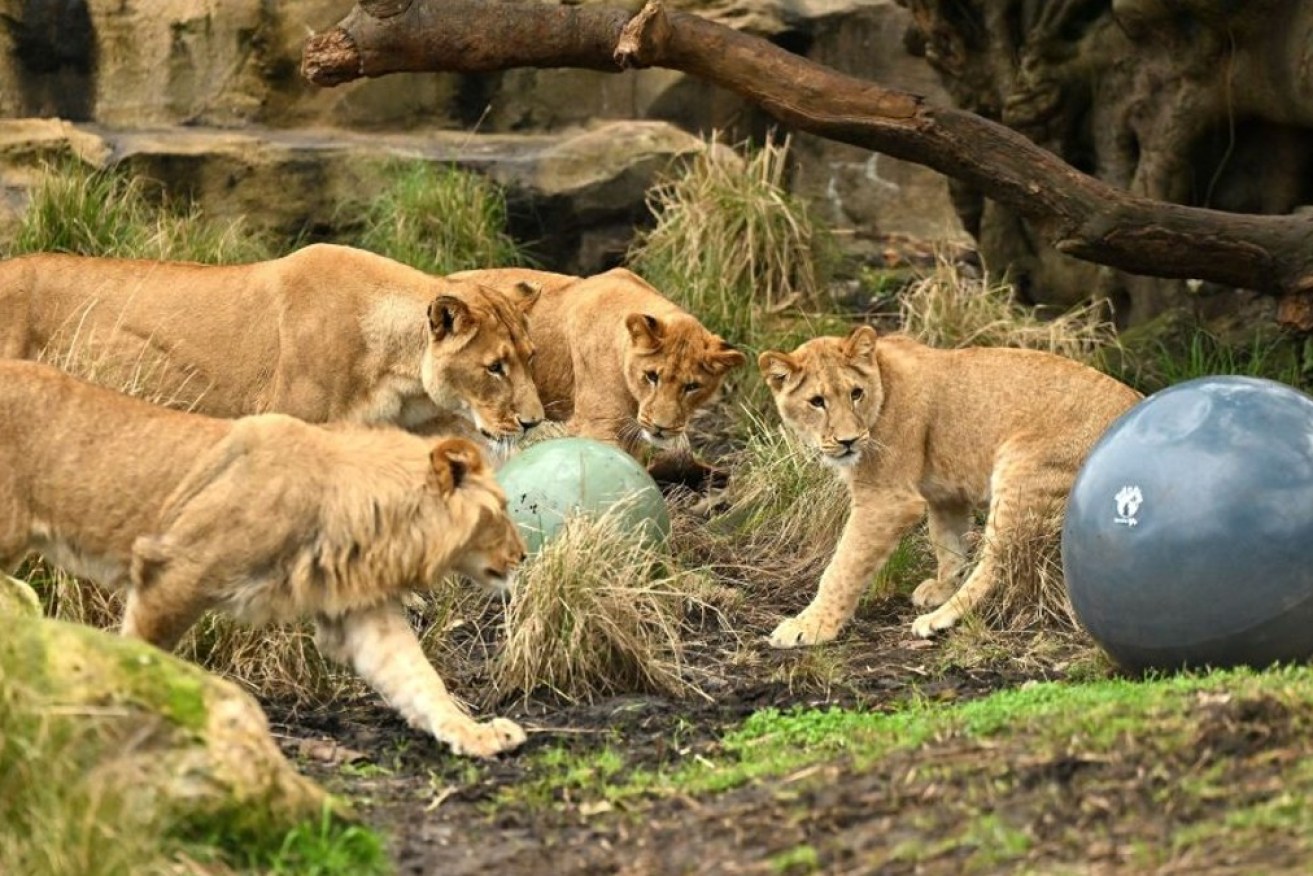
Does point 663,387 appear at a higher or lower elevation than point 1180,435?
lower

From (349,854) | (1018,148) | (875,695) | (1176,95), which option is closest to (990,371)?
(1018,148)

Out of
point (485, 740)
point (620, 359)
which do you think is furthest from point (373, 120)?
point (485, 740)

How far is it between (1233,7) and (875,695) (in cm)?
495

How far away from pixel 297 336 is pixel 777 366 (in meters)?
2.48

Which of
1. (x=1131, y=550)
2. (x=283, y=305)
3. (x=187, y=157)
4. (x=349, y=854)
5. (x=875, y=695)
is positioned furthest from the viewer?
(x=187, y=157)

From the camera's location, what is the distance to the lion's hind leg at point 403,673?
7.97 m

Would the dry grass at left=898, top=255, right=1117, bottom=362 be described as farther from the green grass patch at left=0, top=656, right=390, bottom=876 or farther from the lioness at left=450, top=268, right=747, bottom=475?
the green grass patch at left=0, top=656, right=390, bottom=876

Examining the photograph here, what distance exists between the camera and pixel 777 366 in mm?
10516

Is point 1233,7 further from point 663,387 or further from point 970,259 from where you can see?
point 970,259

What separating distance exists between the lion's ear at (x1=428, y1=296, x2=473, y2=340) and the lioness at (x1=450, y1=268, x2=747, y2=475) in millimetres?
929

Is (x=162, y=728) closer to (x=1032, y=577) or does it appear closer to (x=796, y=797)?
(x=796, y=797)

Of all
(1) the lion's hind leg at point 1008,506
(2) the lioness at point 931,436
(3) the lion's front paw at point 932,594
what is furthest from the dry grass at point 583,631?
(3) the lion's front paw at point 932,594

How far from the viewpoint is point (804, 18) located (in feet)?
57.3

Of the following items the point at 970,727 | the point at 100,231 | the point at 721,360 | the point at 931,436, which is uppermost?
the point at 970,727
